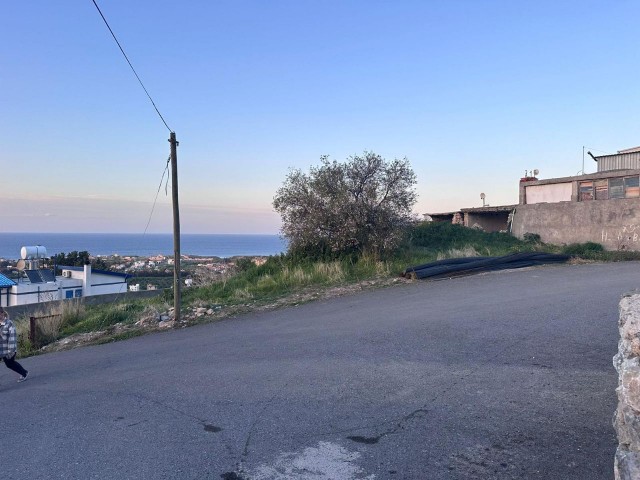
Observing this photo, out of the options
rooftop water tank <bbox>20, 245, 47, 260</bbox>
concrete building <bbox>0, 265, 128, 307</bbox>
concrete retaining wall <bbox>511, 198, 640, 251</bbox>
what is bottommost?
concrete building <bbox>0, 265, 128, 307</bbox>

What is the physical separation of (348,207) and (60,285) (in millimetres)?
22607

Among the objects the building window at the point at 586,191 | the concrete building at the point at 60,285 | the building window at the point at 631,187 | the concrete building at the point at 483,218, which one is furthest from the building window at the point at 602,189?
the concrete building at the point at 60,285

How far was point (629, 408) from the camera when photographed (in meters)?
3.23

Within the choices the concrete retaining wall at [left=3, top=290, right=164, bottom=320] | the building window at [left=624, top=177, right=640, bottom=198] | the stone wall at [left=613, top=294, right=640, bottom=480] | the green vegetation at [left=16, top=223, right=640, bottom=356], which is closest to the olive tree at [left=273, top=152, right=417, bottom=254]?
the green vegetation at [left=16, top=223, right=640, bottom=356]

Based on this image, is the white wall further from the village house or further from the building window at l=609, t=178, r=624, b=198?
the village house

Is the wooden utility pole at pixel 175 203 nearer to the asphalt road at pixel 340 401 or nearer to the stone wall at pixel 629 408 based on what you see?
the asphalt road at pixel 340 401

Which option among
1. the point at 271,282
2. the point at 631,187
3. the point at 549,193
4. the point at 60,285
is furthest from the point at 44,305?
the point at 631,187

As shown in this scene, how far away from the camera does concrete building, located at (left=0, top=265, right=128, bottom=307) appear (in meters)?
31.6

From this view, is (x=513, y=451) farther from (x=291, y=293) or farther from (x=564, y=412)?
(x=291, y=293)

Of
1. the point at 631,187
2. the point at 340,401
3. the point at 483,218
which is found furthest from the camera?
the point at 483,218

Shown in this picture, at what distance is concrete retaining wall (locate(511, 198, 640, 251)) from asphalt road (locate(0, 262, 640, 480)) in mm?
14050

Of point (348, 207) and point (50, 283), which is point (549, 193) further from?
point (50, 283)

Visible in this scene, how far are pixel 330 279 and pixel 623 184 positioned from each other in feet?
52.8

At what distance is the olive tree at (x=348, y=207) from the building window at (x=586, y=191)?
10835 millimetres
